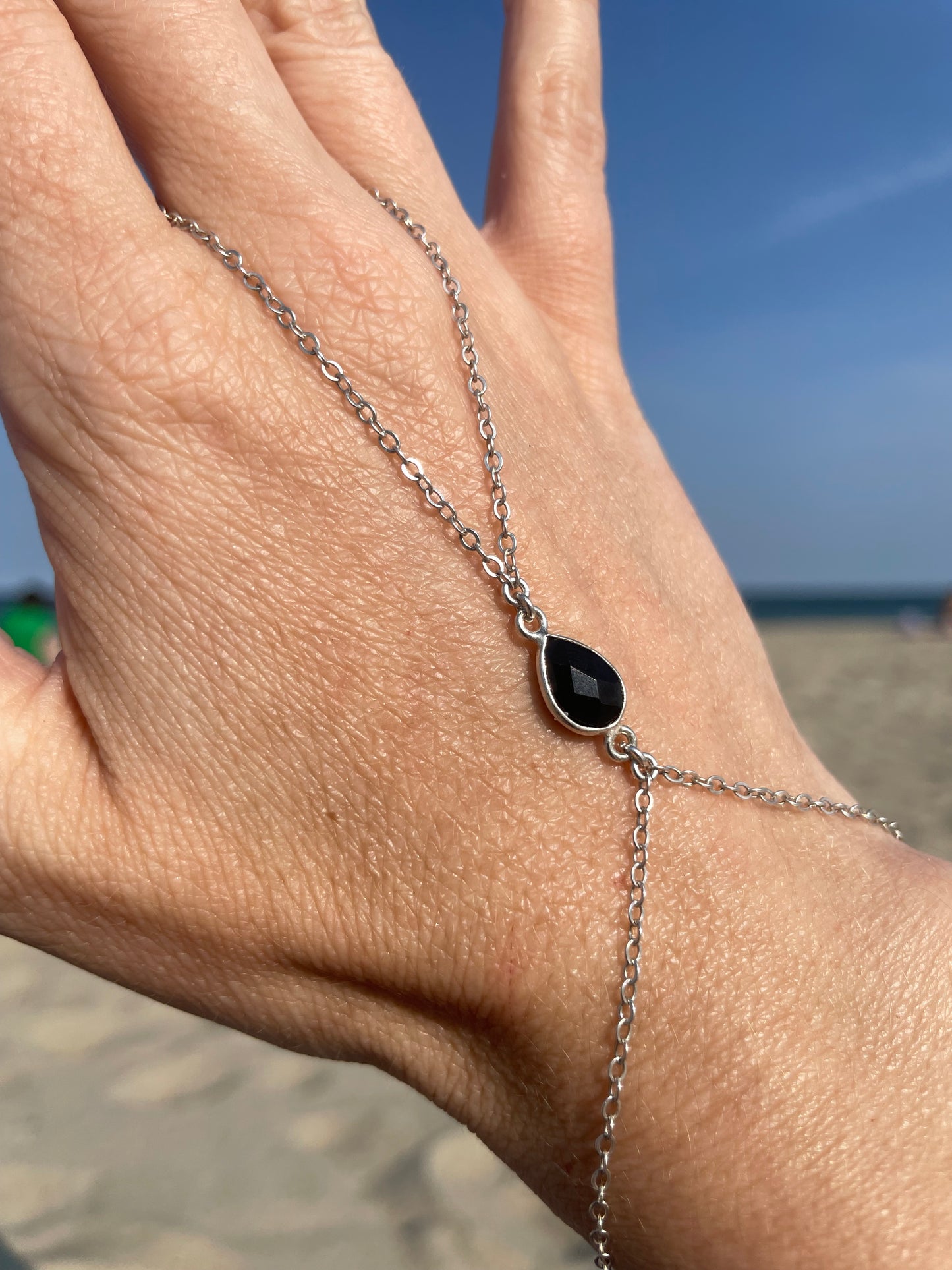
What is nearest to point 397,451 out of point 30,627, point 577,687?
point 577,687

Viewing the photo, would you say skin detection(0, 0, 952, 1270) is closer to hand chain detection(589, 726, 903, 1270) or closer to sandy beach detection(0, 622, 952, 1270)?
hand chain detection(589, 726, 903, 1270)

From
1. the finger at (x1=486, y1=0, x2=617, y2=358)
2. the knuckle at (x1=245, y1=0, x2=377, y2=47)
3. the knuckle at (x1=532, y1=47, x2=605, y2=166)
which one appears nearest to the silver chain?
the knuckle at (x1=245, y1=0, x2=377, y2=47)

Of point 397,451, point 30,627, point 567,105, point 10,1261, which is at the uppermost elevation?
point 567,105

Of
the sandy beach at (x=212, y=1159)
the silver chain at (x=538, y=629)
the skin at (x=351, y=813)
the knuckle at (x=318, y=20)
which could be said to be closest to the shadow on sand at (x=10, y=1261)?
the sandy beach at (x=212, y=1159)

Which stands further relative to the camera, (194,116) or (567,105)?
(567,105)

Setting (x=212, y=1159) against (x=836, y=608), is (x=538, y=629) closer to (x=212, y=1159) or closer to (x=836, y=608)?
(x=212, y=1159)

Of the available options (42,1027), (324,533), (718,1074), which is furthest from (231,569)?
(42,1027)

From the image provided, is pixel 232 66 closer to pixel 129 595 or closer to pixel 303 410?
pixel 303 410
